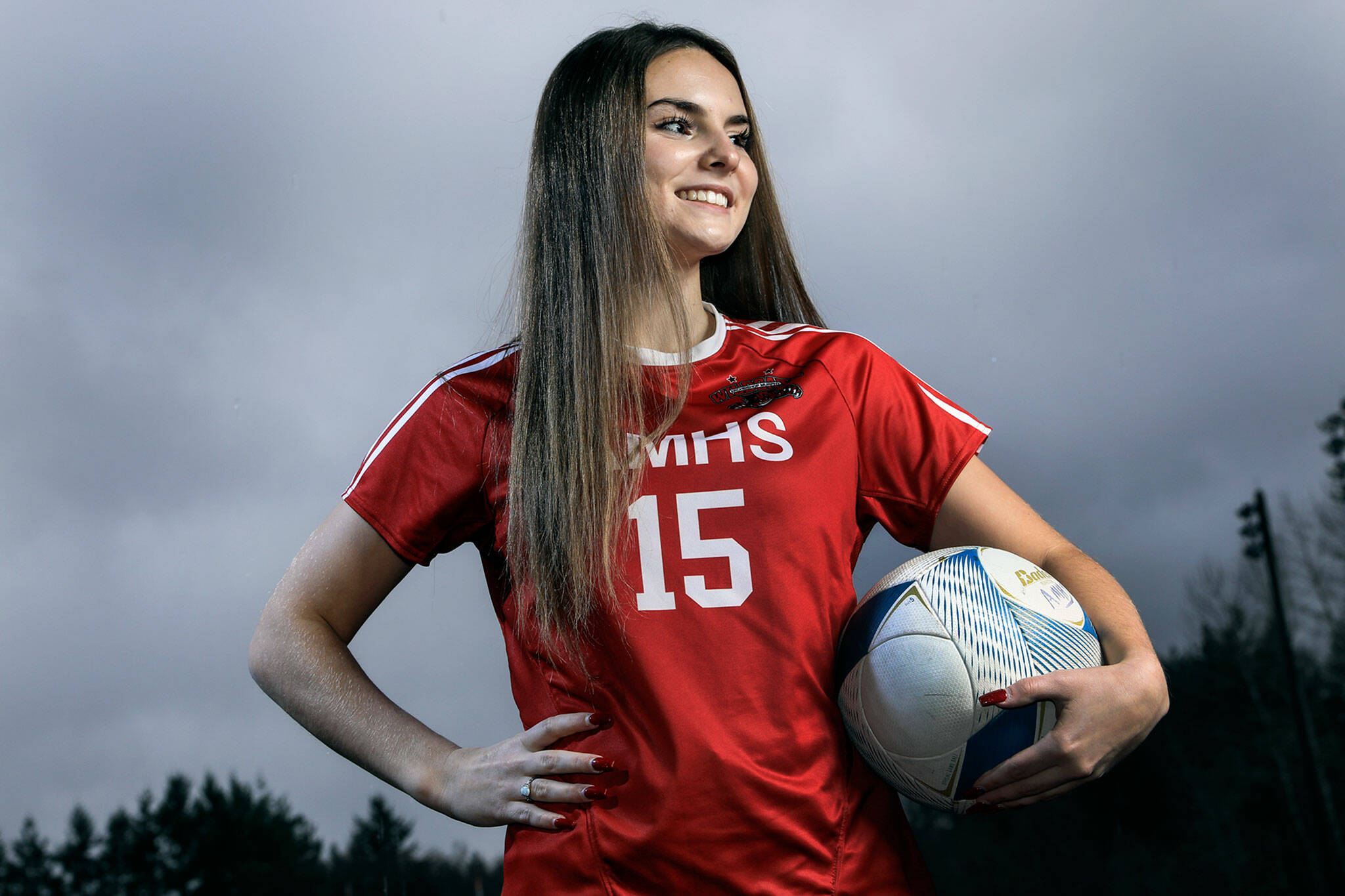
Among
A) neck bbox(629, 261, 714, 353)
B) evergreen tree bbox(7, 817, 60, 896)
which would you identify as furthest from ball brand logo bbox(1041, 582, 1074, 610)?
evergreen tree bbox(7, 817, 60, 896)

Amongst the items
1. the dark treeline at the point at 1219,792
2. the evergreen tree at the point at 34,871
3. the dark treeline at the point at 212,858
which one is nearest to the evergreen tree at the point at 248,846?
the dark treeline at the point at 212,858

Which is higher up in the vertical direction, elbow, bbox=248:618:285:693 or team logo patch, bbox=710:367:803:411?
team logo patch, bbox=710:367:803:411

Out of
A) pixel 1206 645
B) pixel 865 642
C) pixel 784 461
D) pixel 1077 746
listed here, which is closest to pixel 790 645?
pixel 865 642

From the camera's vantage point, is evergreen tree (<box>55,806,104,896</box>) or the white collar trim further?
evergreen tree (<box>55,806,104,896</box>)

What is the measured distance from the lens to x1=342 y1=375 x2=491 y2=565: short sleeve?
1.81m

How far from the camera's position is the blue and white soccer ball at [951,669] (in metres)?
1.48

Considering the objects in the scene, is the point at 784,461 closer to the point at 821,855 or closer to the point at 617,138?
the point at 821,855

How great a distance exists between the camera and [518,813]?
161cm

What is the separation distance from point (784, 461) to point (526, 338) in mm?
588

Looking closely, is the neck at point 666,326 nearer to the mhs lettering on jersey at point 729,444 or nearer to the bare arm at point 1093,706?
the mhs lettering on jersey at point 729,444

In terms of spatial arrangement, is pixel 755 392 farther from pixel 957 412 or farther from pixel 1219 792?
pixel 1219 792

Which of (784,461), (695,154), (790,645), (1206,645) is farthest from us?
(1206,645)

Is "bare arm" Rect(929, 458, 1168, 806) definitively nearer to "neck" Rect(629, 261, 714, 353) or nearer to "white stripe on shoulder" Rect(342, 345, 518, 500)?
"neck" Rect(629, 261, 714, 353)

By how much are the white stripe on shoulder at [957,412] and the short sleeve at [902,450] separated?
0.05 ft
